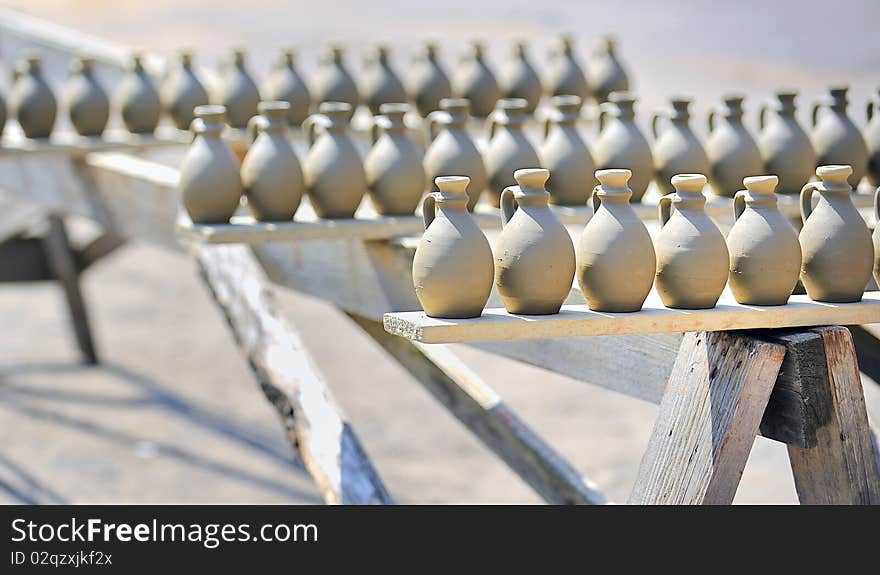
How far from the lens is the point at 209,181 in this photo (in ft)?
12.5

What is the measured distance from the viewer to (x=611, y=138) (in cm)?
407

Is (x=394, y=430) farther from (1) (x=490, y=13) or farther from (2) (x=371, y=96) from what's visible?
(1) (x=490, y=13)

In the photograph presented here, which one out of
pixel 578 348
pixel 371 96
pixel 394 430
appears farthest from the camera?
pixel 394 430

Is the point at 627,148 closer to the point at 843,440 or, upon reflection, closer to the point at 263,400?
the point at 843,440

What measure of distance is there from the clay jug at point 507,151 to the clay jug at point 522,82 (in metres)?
2.00

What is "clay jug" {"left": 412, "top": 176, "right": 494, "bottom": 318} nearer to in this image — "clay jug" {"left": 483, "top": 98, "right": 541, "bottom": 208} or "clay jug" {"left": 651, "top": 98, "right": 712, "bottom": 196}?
"clay jug" {"left": 483, "top": 98, "right": 541, "bottom": 208}

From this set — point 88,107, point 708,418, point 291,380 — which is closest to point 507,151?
point 291,380

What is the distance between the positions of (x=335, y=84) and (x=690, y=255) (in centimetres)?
300

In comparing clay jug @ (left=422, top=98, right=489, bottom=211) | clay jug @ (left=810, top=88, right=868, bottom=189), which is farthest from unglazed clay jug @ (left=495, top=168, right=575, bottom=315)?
clay jug @ (left=810, top=88, right=868, bottom=189)

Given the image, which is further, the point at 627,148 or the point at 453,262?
the point at 627,148

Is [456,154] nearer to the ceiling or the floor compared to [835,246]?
nearer to the floor

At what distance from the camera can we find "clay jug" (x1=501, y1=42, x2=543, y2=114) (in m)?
6.09
